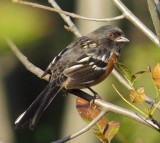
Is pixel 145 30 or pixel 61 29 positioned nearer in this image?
pixel 145 30

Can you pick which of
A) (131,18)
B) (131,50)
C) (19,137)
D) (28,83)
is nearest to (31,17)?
(131,50)

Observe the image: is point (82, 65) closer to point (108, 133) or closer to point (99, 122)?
point (99, 122)

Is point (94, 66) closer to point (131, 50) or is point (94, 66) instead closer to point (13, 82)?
point (131, 50)

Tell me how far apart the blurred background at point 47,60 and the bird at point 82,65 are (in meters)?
4.79

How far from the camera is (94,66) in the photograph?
A: 694 centimetres

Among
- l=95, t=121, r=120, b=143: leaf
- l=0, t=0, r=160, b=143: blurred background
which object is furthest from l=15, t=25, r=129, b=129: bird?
l=0, t=0, r=160, b=143: blurred background

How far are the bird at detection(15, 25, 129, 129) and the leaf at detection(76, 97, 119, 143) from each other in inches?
32.5

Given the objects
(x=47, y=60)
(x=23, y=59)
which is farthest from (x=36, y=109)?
(x=47, y=60)

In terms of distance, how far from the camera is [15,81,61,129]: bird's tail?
5.62 metres

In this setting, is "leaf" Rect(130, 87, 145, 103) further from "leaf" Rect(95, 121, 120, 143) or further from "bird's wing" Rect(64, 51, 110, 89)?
"bird's wing" Rect(64, 51, 110, 89)

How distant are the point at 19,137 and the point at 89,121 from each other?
1532cm

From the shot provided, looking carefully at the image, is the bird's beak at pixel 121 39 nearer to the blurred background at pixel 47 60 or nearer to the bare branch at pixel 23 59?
the bare branch at pixel 23 59

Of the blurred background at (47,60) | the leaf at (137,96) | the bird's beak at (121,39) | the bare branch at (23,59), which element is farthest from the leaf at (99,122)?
the blurred background at (47,60)

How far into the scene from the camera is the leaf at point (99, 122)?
476 cm
